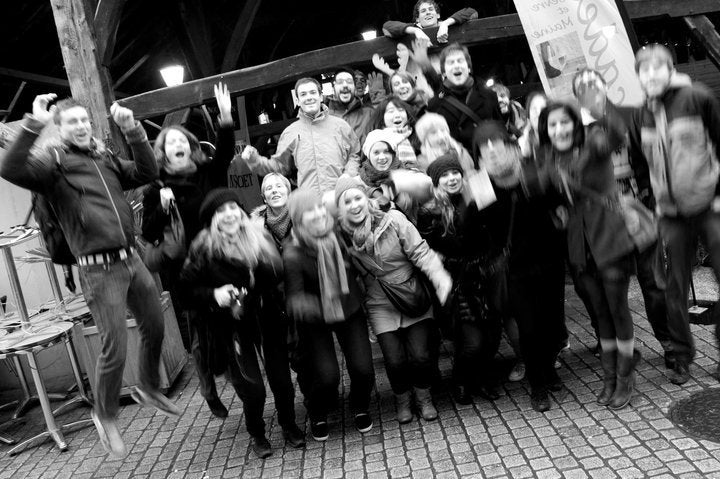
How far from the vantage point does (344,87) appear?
633cm

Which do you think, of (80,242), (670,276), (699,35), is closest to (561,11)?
(699,35)

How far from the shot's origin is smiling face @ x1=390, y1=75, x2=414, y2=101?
5879mm

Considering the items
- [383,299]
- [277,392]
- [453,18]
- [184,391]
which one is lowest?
[184,391]

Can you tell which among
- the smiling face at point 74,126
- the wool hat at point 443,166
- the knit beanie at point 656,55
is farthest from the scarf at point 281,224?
the knit beanie at point 656,55

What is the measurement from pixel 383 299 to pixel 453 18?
10.6ft

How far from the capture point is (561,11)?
18.8 feet

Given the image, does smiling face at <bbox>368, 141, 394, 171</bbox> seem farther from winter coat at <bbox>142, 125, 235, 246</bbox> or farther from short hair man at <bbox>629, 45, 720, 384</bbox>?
short hair man at <bbox>629, 45, 720, 384</bbox>

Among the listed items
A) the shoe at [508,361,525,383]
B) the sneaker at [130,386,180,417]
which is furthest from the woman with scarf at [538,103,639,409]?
the sneaker at [130,386,180,417]

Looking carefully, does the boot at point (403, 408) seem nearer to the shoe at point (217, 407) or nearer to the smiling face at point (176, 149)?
the shoe at point (217, 407)

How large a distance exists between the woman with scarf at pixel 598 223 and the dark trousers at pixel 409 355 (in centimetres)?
113

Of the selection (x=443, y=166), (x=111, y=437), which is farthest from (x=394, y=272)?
(x=111, y=437)

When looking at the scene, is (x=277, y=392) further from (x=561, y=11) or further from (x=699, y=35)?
(x=699, y=35)

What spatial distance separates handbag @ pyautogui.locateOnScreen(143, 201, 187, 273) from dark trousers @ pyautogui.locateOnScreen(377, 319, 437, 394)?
1495 millimetres

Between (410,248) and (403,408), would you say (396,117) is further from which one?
(403,408)
